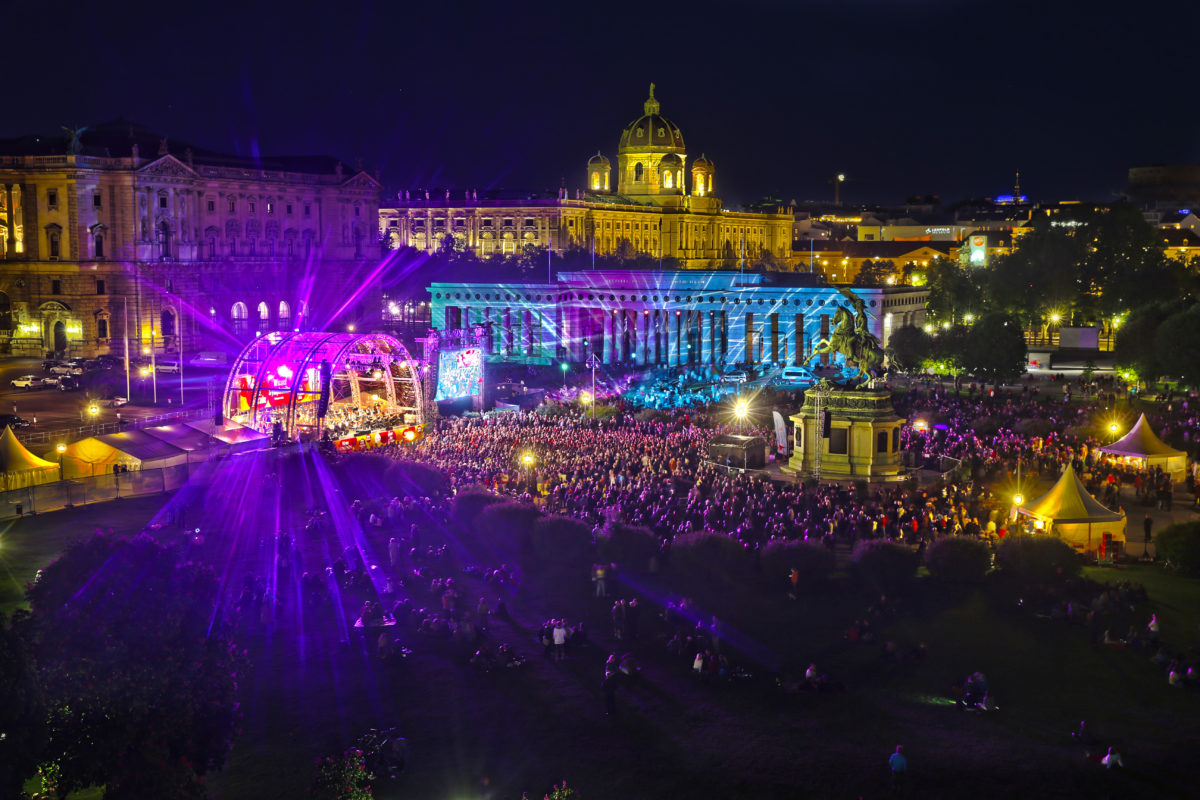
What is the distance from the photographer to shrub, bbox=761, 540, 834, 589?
22734 mm

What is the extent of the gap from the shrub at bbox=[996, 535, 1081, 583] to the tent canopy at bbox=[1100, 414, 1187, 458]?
11.8m

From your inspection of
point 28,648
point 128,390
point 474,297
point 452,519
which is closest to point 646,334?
point 474,297

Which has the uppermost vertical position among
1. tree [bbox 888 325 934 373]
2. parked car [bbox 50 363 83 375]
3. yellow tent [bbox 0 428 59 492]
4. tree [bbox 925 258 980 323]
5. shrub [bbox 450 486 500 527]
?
tree [bbox 925 258 980 323]

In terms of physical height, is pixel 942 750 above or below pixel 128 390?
below

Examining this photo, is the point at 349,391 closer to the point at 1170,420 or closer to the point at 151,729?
the point at 1170,420

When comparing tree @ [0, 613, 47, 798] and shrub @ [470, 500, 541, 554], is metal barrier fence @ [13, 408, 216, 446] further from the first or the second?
tree @ [0, 613, 47, 798]

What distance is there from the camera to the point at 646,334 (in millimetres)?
74938

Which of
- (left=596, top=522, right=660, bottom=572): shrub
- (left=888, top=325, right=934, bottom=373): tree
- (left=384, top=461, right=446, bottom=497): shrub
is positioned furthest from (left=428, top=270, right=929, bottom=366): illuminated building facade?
(left=596, top=522, right=660, bottom=572): shrub

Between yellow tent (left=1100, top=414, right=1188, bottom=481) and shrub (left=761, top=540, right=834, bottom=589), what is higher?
yellow tent (left=1100, top=414, right=1188, bottom=481)

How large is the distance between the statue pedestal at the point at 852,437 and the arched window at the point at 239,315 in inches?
1932

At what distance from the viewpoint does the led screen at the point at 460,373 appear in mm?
44312

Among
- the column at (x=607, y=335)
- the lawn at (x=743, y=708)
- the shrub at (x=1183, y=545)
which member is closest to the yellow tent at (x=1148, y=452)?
the shrub at (x=1183, y=545)

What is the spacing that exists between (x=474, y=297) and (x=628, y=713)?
208 feet

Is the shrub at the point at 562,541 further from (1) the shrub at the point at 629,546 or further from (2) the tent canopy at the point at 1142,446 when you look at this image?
(2) the tent canopy at the point at 1142,446
